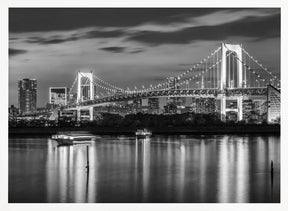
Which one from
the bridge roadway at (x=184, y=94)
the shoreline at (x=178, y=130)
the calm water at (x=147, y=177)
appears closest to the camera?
the calm water at (x=147, y=177)

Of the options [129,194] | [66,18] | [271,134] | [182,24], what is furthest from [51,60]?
[271,134]

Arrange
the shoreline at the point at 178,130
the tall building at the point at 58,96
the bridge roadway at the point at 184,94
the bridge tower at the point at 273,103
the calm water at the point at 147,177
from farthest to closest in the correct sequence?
the shoreline at the point at 178,130
the tall building at the point at 58,96
the bridge roadway at the point at 184,94
the bridge tower at the point at 273,103
the calm water at the point at 147,177

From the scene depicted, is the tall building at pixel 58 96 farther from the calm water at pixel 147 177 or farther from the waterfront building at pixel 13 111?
the calm water at pixel 147 177

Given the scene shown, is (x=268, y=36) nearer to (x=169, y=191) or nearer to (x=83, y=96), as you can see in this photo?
(x=169, y=191)

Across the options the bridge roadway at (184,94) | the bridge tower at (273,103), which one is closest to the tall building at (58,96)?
the bridge roadway at (184,94)

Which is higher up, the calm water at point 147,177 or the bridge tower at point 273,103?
the bridge tower at point 273,103

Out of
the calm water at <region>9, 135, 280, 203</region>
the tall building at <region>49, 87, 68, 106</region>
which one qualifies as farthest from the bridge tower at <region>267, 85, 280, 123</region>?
the tall building at <region>49, 87, 68, 106</region>

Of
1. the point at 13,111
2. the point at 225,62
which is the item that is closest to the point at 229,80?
the point at 225,62

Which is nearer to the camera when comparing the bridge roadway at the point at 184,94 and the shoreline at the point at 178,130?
the bridge roadway at the point at 184,94
